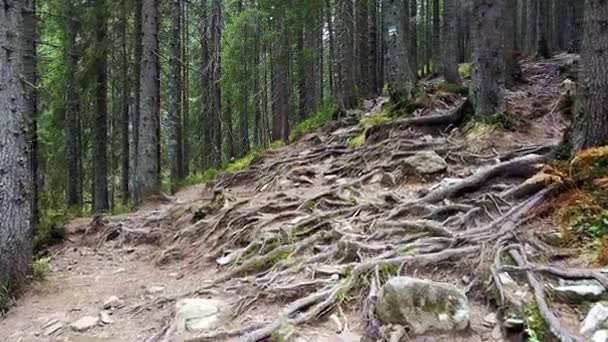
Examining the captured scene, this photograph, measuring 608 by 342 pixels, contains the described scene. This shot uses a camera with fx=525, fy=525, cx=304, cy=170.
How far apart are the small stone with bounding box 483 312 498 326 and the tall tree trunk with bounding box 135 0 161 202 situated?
894 cm

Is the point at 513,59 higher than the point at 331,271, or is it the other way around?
the point at 513,59

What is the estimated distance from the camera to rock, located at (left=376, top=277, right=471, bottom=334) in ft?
11.7

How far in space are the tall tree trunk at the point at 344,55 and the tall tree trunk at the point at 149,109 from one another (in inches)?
165

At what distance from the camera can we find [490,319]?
3.67 meters

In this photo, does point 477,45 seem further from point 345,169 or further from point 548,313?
point 548,313

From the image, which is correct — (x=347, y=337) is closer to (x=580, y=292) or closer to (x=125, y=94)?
(x=580, y=292)

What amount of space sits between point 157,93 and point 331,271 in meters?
7.88

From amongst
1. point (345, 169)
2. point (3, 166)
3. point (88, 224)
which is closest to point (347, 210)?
point (345, 169)

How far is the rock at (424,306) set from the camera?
3578mm

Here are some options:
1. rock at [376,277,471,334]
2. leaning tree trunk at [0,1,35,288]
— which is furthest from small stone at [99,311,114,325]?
rock at [376,277,471,334]

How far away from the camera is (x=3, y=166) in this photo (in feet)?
20.8

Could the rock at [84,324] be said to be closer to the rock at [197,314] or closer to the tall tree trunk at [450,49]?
the rock at [197,314]

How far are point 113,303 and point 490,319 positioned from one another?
13.5 feet

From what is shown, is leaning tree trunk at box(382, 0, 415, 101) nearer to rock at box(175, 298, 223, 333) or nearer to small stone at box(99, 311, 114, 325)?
rock at box(175, 298, 223, 333)
